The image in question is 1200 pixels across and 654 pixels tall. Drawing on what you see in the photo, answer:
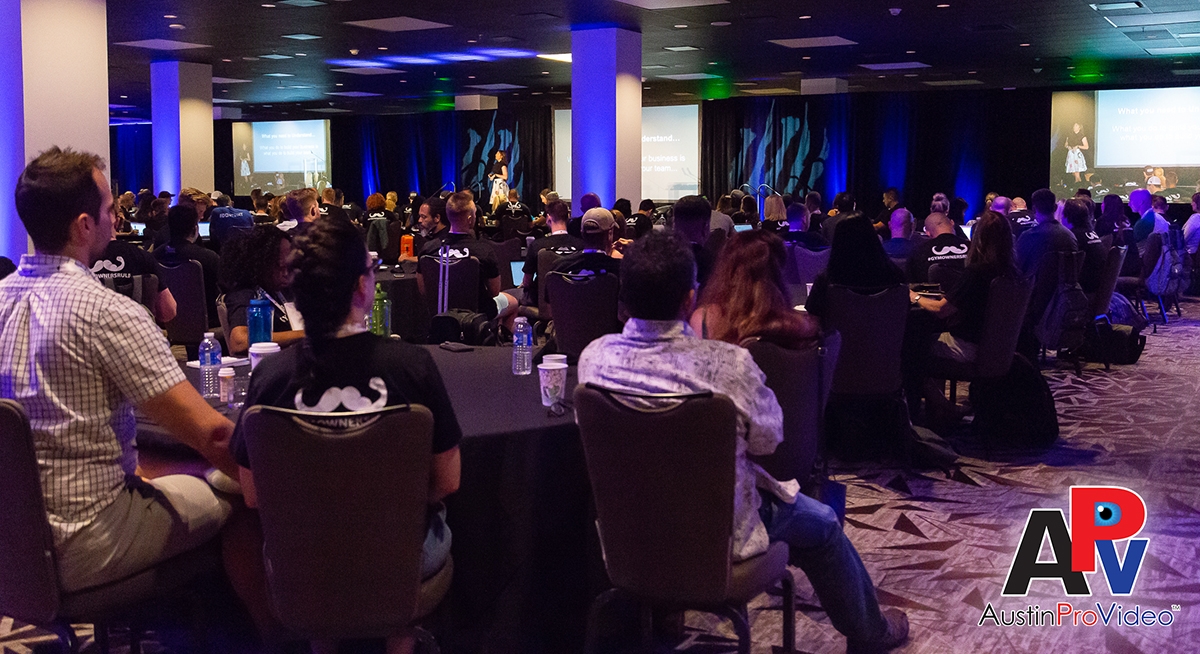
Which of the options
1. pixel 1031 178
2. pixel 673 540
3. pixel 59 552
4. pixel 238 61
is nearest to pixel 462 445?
pixel 673 540

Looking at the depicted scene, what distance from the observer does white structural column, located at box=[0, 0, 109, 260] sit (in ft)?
25.0

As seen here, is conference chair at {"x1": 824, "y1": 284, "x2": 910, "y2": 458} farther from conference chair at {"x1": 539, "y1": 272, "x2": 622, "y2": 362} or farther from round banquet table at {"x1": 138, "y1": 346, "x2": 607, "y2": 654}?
round banquet table at {"x1": 138, "y1": 346, "x2": 607, "y2": 654}

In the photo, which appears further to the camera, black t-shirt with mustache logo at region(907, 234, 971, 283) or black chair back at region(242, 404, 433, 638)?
black t-shirt with mustache logo at region(907, 234, 971, 283)

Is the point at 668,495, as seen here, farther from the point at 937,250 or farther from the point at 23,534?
the point at 937,250

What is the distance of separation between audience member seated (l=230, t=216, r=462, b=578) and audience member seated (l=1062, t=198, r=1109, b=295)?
22.0 feet

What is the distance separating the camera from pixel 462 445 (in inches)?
108

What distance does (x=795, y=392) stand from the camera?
140 inches

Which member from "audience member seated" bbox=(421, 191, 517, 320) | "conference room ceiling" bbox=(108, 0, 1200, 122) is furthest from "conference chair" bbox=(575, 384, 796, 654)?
"conference room ceiling" bbox=(108, 0, 1200, 122)

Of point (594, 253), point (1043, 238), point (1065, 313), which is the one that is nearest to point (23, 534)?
point (594, 253)

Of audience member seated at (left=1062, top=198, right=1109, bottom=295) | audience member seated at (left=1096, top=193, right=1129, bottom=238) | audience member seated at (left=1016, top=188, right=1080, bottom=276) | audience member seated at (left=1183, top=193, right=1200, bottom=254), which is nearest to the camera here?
audience member seated at (left=1016, top=188, right=1080, bottom=276)

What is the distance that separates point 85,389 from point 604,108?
1044cm

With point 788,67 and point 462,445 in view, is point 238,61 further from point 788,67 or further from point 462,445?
point 462,445

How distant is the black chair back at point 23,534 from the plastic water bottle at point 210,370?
0.98 m

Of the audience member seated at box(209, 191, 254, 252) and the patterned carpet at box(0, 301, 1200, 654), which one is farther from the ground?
the audience member seated at box(209, 191, 254, 252)
